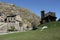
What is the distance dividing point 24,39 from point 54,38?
5.17 m

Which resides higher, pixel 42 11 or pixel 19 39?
pixel 42 11

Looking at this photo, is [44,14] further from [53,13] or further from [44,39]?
[44,39]

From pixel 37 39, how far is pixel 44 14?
4993 cm

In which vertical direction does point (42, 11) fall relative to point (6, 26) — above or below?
above

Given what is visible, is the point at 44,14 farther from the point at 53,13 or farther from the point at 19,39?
the point at 19,39

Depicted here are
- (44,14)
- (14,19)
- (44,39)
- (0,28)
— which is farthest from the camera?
(14,19)

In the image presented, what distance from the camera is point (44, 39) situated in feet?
87.9

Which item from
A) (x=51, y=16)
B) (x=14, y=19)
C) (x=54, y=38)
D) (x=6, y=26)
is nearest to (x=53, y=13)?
(x=51, y=16)

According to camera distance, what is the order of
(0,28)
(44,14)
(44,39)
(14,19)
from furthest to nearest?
(14,19)
(44,14)
(0,28)
(44,39)

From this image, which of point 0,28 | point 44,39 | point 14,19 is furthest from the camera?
point 14,19

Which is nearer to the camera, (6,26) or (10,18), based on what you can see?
(6,26)

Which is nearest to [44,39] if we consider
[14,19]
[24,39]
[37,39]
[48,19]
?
[37,39]

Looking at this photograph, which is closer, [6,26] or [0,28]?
[0,28]

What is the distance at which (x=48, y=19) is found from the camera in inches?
2881
